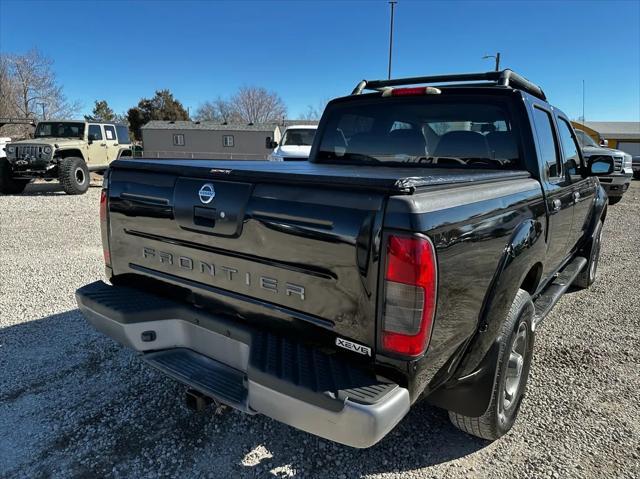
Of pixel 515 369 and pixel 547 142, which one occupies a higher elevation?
pixel 547 142

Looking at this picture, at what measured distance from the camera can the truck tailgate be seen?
1729 mm

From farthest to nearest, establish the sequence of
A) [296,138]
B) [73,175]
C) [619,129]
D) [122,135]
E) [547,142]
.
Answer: [619,129]
[122,135]
[296,138]
[73,175]
[547,142]

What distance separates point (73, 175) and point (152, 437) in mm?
12166

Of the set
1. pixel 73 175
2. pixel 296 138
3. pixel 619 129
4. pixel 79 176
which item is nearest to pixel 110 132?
pixel 79 176

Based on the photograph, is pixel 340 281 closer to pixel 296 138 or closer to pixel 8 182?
pixel 296 138

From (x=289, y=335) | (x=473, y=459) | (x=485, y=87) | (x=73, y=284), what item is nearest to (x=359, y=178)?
(x=289, y=335)

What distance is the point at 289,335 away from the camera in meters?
2.01

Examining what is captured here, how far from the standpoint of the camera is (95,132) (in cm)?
1444

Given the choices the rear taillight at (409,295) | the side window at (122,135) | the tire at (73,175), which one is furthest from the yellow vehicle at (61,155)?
the rear taillight at (409,295)

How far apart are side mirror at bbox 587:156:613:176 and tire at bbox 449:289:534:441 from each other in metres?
2.22

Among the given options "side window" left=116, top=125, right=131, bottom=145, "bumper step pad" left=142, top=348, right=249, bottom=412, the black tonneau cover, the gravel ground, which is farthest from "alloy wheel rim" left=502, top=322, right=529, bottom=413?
"side window" left=116, top=125, right=131, bottom=145

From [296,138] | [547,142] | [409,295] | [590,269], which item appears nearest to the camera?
[409,295]

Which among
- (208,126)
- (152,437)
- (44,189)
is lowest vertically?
(152,437)

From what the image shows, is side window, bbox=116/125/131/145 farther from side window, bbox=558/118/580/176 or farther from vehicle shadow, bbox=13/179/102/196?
side window, bbox=558/118/580/176
